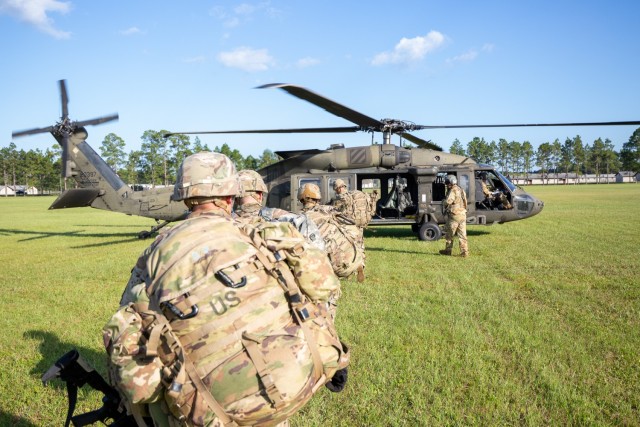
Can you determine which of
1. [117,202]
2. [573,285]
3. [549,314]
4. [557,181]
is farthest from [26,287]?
[557,181]

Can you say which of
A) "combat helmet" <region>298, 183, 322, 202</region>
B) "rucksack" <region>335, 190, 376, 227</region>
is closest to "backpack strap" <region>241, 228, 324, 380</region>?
"combat helmet" <region>298, 183, 322, 202</region>

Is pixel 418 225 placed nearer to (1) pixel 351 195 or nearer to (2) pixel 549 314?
(1) pixel 351 195

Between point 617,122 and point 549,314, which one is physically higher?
point 617,122

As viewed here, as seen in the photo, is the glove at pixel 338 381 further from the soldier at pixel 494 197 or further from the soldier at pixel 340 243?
the soldier at pixel 494 197

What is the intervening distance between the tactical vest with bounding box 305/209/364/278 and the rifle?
206cm

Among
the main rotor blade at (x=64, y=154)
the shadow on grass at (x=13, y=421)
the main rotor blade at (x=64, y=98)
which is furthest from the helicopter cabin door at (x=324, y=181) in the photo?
the shadow on grass at (x=13, y=421)

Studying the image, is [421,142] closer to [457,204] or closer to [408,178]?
[408,178]

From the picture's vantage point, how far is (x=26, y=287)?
26.2 feet

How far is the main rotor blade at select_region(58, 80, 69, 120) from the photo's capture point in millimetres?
12492

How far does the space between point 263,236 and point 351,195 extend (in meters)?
5.42

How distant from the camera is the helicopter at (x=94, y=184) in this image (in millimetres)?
12750

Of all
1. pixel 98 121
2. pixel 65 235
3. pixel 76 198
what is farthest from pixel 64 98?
pixel 65 235

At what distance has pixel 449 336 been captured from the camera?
5012mm

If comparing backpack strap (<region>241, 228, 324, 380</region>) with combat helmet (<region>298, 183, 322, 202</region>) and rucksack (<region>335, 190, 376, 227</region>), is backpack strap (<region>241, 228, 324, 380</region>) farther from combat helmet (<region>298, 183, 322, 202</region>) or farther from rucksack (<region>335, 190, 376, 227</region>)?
rucksack (<region>335, 190, 376, 227</region>)
